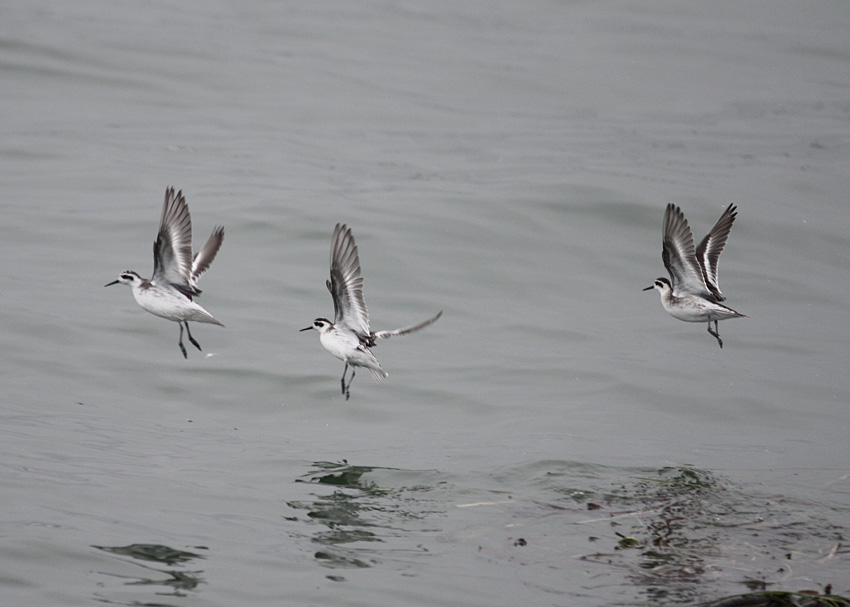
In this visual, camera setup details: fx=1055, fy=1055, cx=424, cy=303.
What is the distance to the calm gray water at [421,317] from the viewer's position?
1045 cm

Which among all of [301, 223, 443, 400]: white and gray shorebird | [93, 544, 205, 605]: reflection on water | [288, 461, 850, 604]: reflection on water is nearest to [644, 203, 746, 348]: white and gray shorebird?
[288, 461, 850, 604]: reflection on water

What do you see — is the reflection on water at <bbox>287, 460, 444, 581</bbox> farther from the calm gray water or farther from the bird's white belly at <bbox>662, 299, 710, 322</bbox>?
the bird's white belly at <bbox>662, 299, 710, 322</bbox>


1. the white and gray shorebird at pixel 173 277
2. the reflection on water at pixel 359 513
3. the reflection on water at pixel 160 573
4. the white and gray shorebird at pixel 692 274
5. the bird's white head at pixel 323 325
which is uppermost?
the white and gray shorebird at pixel 692 274

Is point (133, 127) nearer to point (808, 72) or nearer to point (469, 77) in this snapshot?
point (469, 77)

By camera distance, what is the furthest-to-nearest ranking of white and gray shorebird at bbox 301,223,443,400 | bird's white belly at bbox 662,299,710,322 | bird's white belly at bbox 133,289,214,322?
bird's white belly at bbox 662,299,710,322 → bird's white belly at bbox 133,289,214,322 → white and gray shorebird at bbox 301,223,443,400

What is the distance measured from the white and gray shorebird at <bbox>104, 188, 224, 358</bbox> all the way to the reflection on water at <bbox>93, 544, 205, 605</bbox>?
93.2 inches

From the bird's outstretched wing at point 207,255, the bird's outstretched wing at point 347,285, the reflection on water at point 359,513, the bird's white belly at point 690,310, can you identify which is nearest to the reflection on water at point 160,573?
the reflection on water at point 359,513

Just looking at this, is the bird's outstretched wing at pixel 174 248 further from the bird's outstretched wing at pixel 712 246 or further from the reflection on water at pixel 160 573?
the bird's outstretched wing at pixel 712 246

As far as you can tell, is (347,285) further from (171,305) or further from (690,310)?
(690,310)

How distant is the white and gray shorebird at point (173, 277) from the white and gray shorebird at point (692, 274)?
534 cm

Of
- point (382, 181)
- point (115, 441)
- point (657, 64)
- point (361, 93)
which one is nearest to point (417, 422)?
point (115, 441)

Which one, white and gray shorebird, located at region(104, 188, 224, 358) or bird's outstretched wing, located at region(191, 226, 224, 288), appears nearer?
white and gray shorebird, located at region(104, 188, 224, 358)

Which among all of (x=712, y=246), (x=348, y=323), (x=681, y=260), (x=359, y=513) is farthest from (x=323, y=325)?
(x=712, y=246)

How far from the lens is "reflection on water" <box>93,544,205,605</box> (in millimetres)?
9469
